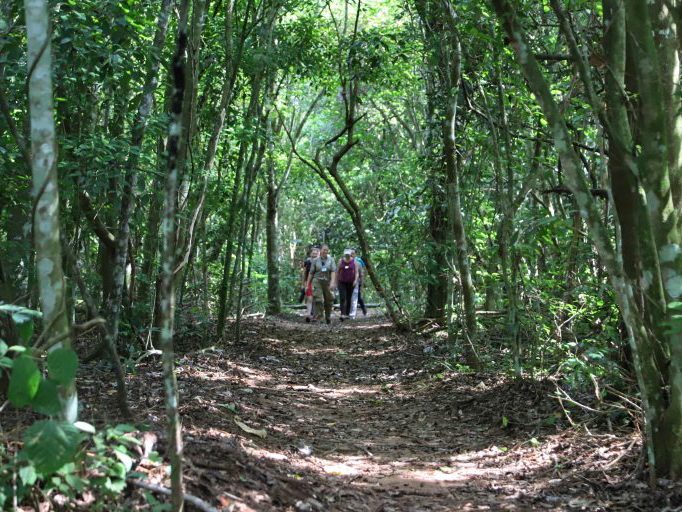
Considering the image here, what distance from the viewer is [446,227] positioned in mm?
13914

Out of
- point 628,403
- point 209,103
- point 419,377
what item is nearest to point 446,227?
point 419,377

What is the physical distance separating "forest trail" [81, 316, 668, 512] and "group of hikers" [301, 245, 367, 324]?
20.5ft

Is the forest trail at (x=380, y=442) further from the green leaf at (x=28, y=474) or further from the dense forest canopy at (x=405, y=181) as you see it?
the green leaf at (x=28, y=474)

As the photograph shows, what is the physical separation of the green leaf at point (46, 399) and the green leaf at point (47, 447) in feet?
0.22

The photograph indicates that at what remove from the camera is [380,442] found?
7188mm

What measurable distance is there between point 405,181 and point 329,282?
3169mm

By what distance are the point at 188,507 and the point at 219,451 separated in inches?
42.3

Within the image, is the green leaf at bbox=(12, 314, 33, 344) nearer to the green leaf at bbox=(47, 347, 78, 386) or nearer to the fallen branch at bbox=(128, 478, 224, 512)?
the green leaf at bbox=(47, 347, 78, 386)

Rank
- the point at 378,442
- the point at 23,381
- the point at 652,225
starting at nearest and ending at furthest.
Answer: the point at 23,381, the point at 652,225, the point at 378,442

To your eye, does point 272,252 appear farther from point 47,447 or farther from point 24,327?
point 47,447

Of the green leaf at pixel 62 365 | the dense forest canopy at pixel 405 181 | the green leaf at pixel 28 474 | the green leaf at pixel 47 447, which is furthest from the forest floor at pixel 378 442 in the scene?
the green leaf at pixel 62 365

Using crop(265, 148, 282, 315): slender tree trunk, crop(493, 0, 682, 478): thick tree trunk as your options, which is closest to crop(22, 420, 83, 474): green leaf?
crop(493, 0, 682, 478): thick tree trunk

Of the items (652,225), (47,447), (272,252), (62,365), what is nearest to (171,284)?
(62,365)

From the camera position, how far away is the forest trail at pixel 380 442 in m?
4.90
